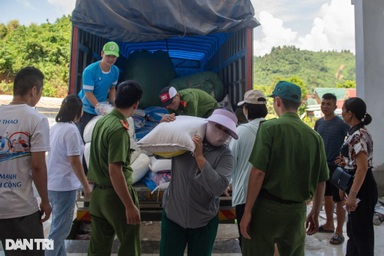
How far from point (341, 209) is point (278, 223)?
200 centimetres

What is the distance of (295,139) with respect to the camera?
68.6 inches

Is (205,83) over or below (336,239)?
over

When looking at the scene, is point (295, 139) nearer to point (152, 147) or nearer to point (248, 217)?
point (248, 217)

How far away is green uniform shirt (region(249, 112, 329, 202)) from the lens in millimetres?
1735

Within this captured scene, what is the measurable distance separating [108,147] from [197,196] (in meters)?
0.57

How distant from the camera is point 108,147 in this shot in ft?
5.95

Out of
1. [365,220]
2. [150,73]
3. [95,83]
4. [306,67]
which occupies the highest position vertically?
[306,67]

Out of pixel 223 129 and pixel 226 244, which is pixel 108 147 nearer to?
pixel 223 129

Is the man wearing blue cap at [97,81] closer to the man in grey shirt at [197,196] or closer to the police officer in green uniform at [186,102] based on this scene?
the police officer in green uniform at [186,102]

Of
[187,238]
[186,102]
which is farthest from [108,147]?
[186,102]

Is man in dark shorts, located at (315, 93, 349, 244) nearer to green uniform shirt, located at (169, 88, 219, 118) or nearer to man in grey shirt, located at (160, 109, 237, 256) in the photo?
green uniform shirt, located at (169, 88, 219, 118)

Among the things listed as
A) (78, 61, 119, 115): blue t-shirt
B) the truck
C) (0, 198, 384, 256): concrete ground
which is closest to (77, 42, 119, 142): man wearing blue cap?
(78, 61, 119, 115): blue t-shirt

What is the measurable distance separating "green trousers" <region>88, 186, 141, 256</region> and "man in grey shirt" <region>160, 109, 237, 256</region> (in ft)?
0.62

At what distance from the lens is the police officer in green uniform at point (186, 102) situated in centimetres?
306
